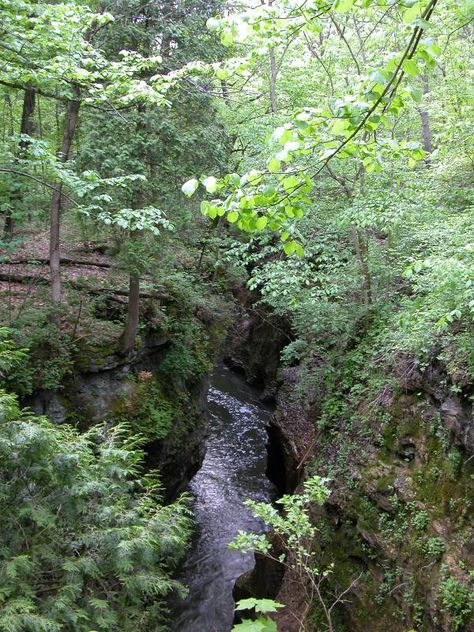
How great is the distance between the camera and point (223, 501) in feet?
40.6

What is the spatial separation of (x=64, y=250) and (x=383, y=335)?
861 cm

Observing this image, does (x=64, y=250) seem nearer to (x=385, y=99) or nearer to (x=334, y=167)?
(x=334, y=167)

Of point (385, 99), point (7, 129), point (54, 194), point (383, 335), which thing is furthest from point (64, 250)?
point (385, 99)

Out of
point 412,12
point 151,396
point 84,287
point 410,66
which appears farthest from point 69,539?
point 84,287

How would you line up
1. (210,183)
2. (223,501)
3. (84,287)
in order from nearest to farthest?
(210,183) → (84,287) → (223,501)

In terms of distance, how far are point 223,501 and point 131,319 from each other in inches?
226

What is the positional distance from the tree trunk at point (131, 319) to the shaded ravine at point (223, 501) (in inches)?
191

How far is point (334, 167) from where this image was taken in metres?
10.7

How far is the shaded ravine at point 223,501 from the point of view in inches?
369

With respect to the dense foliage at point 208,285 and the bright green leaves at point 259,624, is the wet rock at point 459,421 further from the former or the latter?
the bright green leaves at point 259,624

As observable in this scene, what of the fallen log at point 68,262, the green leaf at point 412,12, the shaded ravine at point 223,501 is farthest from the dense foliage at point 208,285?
the shaded ravine at point 223,501

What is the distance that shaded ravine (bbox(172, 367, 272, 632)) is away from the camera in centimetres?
937

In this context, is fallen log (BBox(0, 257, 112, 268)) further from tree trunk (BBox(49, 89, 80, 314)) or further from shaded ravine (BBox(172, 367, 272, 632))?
shaded ravine (BBox(172, 367, 272, 632))

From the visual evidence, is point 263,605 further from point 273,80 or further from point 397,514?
point 273,80
